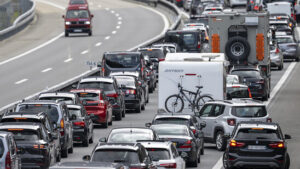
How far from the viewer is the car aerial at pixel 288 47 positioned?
65.6 metres

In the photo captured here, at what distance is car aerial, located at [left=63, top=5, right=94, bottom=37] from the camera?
2933 inches

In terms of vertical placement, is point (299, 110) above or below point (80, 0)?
below

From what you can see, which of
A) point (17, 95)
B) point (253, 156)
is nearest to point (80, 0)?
point (17, 95)

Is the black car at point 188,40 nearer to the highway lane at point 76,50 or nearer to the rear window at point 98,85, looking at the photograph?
the highway lane at point 76,50

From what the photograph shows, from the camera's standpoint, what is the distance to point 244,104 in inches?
1206

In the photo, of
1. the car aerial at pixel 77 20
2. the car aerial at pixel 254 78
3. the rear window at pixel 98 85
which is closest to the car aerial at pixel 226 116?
the rear window at pixel 98 85

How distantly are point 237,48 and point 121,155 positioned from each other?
25.0m

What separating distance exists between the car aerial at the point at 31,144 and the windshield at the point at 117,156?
407cm

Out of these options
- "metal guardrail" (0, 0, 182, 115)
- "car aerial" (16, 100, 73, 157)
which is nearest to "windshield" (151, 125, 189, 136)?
"car aerial" (16, 100, 73, 157)

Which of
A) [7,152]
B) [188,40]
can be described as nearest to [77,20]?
[188,40]

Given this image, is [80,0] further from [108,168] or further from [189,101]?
[108,168]

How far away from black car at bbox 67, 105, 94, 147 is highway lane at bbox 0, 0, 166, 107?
1163 cm

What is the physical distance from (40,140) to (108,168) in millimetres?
8111

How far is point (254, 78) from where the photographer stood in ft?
148
